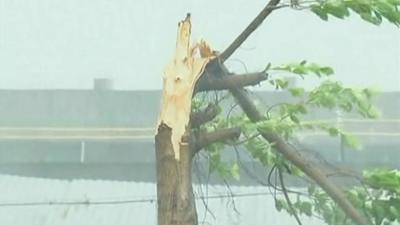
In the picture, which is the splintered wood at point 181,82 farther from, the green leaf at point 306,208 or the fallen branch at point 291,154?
the green leaf at point 306,208

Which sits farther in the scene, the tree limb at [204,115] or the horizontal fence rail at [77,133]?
the horizontal fence rail at [77,133]

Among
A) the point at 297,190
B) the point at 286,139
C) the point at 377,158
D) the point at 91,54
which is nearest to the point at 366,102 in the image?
the point at 286,139

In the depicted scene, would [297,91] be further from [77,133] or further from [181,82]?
[77,133]

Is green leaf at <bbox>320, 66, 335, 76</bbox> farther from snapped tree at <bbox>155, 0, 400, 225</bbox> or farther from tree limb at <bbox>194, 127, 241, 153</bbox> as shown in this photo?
tree limb at <bbox>194, 127, 241, 153</bbox>

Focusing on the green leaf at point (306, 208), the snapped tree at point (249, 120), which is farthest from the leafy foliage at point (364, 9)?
the green leaf at point (306, 208)

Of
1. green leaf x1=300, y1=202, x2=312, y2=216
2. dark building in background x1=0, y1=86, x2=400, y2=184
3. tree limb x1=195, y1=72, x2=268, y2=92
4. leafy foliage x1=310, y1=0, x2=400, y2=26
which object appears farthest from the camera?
dark building in background x1=0, y1=86, x2=400, y2=184

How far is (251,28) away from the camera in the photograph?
3.65 ft

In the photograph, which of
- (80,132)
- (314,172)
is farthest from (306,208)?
(80,132)

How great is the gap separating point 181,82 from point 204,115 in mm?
70

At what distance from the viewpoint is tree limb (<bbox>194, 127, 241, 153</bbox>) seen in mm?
1116

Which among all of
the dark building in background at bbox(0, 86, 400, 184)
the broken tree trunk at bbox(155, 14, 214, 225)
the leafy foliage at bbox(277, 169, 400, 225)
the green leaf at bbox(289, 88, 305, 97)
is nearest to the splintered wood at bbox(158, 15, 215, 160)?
the broken tree trunk at bbox(155, 14, 214, 225)

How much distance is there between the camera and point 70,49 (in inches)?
64.5

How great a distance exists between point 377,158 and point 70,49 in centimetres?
56

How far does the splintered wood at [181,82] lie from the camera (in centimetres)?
107
